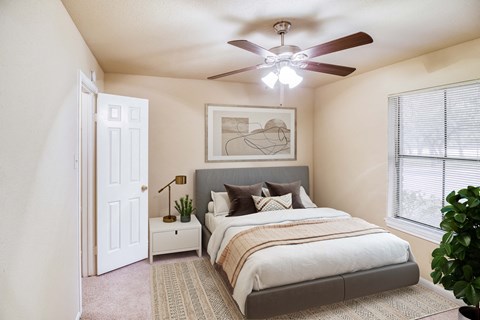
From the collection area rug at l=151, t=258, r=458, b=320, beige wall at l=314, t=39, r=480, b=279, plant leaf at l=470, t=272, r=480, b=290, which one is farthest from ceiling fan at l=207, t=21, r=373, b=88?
area rug at l=151, t=258, r=458, b=320

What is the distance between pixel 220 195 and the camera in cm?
401

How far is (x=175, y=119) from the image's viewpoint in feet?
13.6

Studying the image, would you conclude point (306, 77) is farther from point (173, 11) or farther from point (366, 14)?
point (173, 11)

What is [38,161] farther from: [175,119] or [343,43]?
[175,119]

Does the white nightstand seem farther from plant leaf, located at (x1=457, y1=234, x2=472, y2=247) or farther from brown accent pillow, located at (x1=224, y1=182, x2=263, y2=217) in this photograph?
plant leaf, located at (x1=457, y1=234, x2=472, y2=247)

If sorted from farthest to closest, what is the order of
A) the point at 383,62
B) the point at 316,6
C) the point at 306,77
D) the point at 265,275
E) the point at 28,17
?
the point at 306,77 → the point at 383,62 → the point at 265,275 → the point at 316,6 → the point at 28,17

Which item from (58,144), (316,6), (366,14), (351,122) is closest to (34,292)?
(58,144)

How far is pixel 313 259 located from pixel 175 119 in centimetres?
278

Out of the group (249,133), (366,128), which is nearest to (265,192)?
(249,133)

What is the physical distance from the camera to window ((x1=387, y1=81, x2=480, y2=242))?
2699 mm

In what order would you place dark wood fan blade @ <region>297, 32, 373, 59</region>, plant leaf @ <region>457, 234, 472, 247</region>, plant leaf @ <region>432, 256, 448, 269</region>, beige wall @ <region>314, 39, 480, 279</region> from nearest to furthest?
1. dark wood fan blade @ <region>297, 32, 373, 59</region>
2. plant leaf @ <region>457, 234, 472, 247</region>
3. plant leaf @ <region>432, 256, 448, 269</region>
4. beige wall @ <region>314, 39, 480, 279</region>

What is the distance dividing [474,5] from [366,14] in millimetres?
710

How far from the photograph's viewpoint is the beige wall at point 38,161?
1.20m

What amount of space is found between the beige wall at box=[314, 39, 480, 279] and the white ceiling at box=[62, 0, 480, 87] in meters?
0.20
